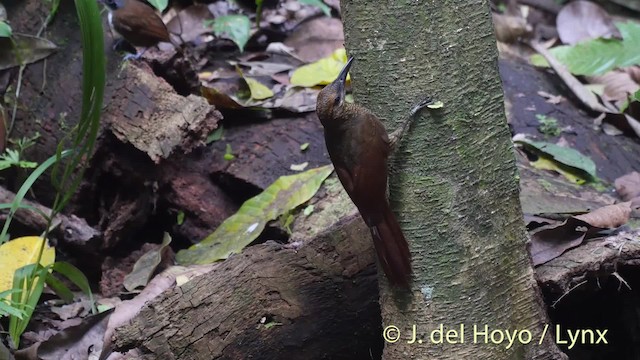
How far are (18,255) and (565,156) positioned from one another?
2.55 m

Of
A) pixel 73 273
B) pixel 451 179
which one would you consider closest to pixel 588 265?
pixel 451 179

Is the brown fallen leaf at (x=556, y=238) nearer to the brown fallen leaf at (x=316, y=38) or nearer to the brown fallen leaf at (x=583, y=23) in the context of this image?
the brown fallen leaf at (x=316, y=38)

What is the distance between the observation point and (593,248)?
2383 mm

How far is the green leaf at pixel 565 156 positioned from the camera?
131 inches

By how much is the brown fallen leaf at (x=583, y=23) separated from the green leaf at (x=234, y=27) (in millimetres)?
2325

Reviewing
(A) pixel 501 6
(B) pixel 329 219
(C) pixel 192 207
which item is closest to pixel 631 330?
(B) pixel 329 219

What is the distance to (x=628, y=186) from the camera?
10.3 feet

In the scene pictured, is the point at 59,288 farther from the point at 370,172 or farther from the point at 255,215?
the point at 370,172

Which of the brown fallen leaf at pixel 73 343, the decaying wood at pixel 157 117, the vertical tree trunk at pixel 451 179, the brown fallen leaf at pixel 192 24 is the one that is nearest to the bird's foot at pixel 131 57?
the decaying wood at pixel 157 117

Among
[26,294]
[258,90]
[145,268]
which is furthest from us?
[258,90]

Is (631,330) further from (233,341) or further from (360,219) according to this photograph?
(233,341)

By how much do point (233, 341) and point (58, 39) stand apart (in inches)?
81.3

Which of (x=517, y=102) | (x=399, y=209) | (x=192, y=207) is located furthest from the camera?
(x=517, y=102)

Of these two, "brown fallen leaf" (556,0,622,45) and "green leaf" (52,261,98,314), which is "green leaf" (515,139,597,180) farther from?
"green leaf" (52,261,98,314)
